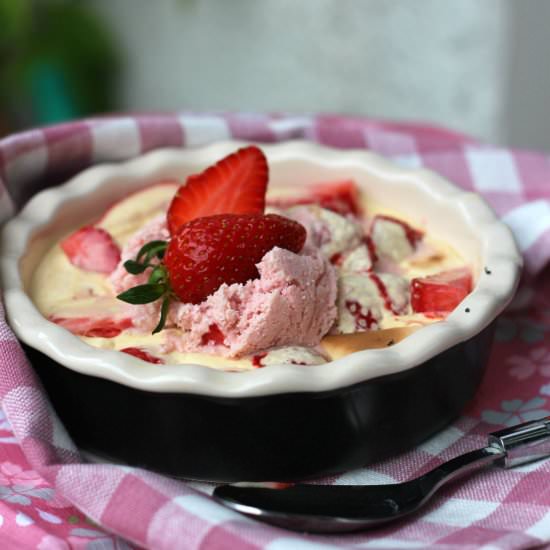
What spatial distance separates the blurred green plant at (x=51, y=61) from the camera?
4.11 m

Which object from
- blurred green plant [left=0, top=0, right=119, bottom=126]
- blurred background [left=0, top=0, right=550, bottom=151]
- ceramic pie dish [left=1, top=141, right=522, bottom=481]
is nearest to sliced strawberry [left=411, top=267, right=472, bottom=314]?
ceramic pie dish [left=1, top=141, right=522, bottom=481]

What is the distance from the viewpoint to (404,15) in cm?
370

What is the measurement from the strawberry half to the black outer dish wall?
0.55 feet

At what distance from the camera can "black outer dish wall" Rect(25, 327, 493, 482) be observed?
4.60 feet

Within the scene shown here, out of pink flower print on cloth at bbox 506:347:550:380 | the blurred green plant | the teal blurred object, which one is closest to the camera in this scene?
pink flower print on cloth at bbox 506:347:550:380

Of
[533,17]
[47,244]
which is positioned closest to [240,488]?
[47,244]

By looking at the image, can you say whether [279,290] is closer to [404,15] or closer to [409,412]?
[409,412]

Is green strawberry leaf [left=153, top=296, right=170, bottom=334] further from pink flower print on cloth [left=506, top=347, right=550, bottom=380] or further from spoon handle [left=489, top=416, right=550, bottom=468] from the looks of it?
pink flower print on cloth [left=506, top=347, right=550, bottom=380]

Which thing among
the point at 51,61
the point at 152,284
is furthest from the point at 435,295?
the point at 51,61

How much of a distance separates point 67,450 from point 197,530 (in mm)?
330

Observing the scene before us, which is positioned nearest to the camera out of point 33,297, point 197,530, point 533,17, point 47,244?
point 197,530

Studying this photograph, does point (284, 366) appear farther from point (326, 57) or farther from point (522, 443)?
point (326, 57)

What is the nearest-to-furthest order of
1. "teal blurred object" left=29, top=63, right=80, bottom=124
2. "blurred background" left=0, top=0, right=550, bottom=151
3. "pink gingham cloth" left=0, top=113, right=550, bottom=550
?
"pink gingham cloth" left=0, top=113, right=550, bottom=550 < "blurred background" left=0, top=0, right=550, bottom=151 < "teal blurred object" left=29, top=63, right=80, bottom=124

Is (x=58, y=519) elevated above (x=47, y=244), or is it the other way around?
(x=47, y=244)
